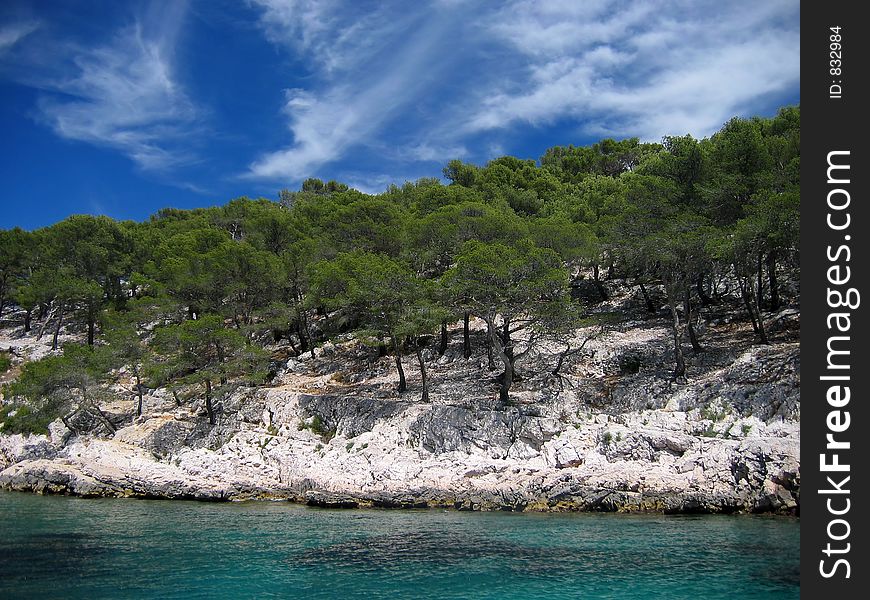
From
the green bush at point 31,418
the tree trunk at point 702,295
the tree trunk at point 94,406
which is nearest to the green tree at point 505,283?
the tree trunk at point 702,295

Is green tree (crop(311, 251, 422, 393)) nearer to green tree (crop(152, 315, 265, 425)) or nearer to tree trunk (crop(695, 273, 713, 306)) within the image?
green tree (crop(152, 315, 265, 425))

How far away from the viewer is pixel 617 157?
65.8 meters

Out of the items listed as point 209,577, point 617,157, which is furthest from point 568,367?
point 617,157

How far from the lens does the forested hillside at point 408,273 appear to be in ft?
94.4

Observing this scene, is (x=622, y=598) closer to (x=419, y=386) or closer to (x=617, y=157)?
(x=419, y=386)

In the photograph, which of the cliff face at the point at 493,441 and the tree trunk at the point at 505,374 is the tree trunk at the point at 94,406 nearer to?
the cliff face at the point at 493,441

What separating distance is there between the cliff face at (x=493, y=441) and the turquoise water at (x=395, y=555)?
1739mm

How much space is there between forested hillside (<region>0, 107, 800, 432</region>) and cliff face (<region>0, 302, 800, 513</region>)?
1585 millimetres

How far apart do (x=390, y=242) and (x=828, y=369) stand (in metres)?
32.0

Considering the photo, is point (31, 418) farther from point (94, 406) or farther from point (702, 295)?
point (702, 295)

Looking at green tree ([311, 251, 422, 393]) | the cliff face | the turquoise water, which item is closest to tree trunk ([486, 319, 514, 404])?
the cliff face

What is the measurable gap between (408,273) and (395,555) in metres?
18.2

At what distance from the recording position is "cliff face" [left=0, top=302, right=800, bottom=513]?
2098 centimetres

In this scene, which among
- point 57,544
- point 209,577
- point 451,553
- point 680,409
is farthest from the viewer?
point 680,409
